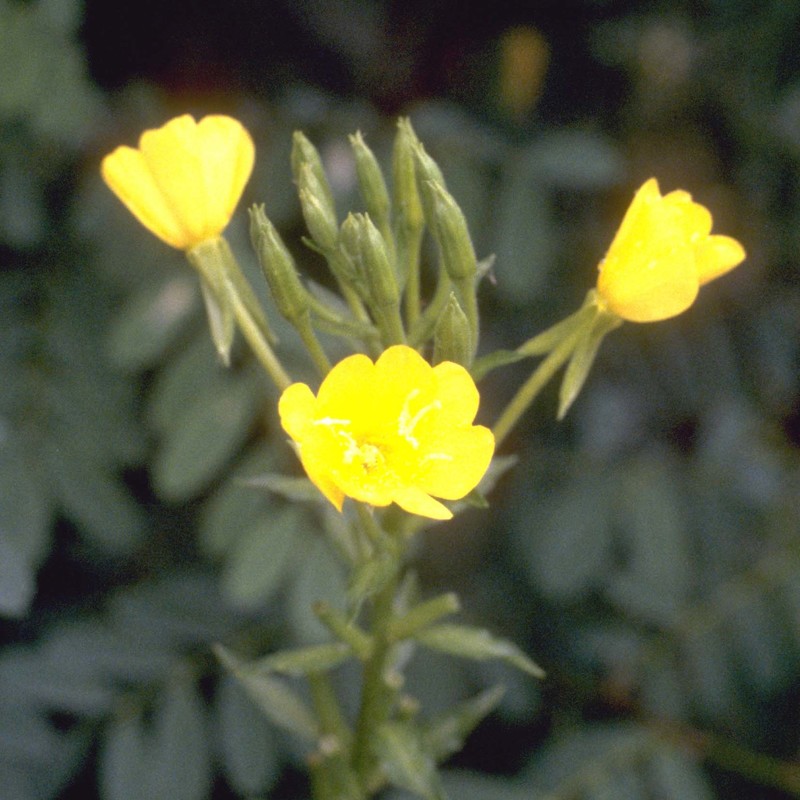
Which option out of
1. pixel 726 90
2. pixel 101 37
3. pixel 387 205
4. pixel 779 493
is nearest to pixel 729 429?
pixel 779 493

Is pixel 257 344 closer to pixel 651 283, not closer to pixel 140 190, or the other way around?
pixel 140 190

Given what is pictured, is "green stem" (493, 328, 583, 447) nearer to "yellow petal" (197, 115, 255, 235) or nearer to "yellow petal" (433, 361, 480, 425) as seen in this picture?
"yellow petal" (433, 361, 480, 425)

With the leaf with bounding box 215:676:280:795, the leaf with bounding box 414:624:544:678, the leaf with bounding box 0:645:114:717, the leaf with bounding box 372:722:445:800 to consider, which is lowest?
the leaf with bounding box 215:676:280:795

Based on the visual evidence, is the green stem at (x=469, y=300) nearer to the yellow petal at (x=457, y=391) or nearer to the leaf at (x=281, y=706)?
the yellow petal at (x=457, y=391)

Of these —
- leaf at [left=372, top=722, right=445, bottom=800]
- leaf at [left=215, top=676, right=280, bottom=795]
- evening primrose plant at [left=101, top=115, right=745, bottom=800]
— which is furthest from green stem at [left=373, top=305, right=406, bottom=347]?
leaf at [left=215, top=676, right=280, bottom=795]

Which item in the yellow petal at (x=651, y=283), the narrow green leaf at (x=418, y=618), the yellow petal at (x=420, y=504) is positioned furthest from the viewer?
the narrow green leaf at (x=418, y=618)

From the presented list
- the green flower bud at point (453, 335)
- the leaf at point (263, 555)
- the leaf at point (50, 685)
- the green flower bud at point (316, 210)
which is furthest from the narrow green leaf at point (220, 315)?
the leaf at point (50, 685)

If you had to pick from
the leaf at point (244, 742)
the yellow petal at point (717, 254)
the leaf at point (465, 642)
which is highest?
the yellow petal at point (717, 254)

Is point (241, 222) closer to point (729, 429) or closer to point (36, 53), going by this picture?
point (36, 53)
